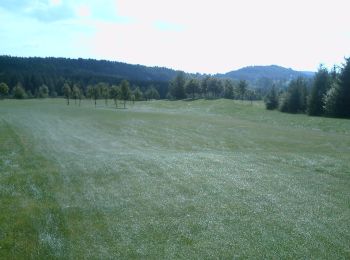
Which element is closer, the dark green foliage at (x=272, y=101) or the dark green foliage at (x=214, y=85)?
the dark green foliage at (x=272, y=101)

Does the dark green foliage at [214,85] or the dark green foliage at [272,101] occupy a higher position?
the dark green foliage at [214,85]

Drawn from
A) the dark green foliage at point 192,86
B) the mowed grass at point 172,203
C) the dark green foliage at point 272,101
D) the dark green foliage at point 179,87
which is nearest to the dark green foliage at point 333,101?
the dark green foliage at point 272,101

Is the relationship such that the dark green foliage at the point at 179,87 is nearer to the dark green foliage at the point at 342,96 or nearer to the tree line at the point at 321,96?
the tree line at the point at 321,96

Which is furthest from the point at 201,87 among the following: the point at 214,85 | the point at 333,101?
the point at 333,101

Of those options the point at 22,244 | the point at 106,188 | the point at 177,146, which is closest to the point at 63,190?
the point at 106,188

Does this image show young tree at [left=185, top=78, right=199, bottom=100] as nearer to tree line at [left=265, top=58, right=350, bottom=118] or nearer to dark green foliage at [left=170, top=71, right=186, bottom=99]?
dark green foliage at [left=170, top=71, right=186, bottom=99]

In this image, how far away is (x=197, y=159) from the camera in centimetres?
2386

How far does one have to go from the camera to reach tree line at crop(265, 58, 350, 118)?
64625 millimetres

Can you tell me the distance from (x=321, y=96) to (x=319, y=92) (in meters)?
1.19

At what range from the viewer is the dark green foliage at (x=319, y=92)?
73.9 metres

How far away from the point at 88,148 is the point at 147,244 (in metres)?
19.7

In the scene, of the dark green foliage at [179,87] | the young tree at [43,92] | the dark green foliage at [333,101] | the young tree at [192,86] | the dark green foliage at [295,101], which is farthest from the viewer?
the young tree at [43,92]

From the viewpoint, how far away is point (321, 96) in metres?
74.4

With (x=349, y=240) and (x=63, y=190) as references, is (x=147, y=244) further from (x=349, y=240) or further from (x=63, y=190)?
(x=63, y=190)
